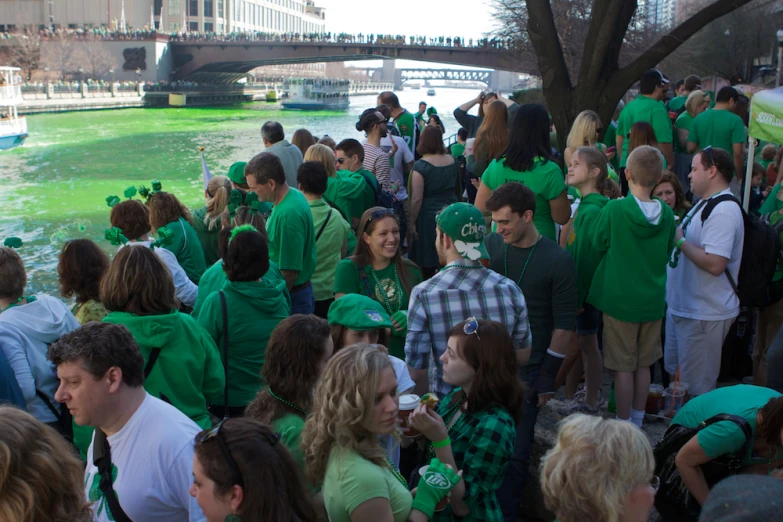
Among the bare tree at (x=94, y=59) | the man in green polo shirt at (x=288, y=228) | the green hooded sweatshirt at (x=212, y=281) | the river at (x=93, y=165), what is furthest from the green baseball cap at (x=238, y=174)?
the bare tree at (x=94, y=59)

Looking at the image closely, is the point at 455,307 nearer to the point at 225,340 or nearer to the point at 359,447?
the point at 359,447

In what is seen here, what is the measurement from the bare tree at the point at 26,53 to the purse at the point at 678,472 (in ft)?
249

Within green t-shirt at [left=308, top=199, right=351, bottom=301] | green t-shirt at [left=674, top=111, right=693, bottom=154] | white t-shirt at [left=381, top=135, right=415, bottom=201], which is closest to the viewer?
green t-shirt at [left=308, top=199, right=351, bottom=301]

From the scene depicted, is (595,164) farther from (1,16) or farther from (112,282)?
(1,16)

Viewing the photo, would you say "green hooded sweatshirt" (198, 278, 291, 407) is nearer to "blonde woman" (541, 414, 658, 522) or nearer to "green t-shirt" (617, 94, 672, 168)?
"blonde woman" (541, 414, 658, 522)

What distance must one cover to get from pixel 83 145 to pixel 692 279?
114 feet

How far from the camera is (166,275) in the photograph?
3.35 metres

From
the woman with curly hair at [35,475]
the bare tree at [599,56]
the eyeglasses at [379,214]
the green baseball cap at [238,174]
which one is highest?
the bare tree at [599,56]

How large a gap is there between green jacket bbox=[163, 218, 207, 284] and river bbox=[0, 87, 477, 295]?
0.76 m

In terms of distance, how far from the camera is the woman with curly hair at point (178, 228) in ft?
17.5

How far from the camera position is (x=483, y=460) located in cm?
275

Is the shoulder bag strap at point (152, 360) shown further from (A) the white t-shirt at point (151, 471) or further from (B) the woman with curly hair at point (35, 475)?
(B) the woman with curly hair at point (35, 475)

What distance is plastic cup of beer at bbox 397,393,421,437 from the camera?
3.01 metres

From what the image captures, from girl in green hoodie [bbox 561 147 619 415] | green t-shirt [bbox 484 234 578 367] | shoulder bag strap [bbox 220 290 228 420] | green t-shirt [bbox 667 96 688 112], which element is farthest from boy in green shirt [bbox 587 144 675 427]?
green t-shirt [bbox 667 96 688 112]
